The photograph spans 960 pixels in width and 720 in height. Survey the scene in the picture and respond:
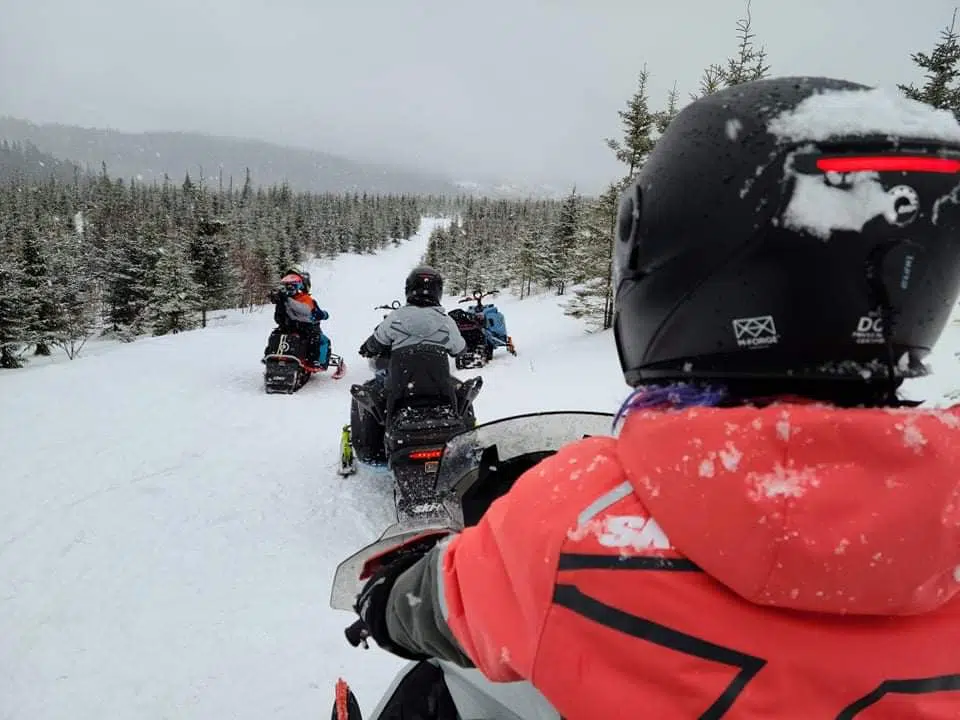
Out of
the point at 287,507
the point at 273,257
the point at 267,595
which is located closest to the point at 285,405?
the point at 287,507

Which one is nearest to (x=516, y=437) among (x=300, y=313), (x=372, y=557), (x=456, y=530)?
(x=456, y=530)

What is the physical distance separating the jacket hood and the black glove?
2.44 feet

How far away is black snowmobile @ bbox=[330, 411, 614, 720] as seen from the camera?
1.36 m

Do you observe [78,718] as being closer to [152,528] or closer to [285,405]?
[152,528]

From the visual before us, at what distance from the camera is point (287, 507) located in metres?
4.74

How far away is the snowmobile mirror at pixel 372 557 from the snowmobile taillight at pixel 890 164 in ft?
4.01

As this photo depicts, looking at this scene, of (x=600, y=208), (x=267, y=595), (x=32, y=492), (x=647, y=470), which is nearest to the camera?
(x=647, y=470)

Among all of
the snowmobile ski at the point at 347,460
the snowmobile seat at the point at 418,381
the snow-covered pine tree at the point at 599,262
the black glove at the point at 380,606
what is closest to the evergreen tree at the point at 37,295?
the snow-covered pine tree at the point at 599,262

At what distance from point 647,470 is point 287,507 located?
14.8 ft

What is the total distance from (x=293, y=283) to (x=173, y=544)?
6470 mm

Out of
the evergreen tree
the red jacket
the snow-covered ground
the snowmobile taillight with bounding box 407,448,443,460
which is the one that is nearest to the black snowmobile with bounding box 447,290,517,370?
the snow-covered ground

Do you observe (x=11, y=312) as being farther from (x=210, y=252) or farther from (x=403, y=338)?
(x=403, y=338)

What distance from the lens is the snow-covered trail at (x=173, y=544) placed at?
2.75 meters

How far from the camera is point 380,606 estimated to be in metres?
1.22
